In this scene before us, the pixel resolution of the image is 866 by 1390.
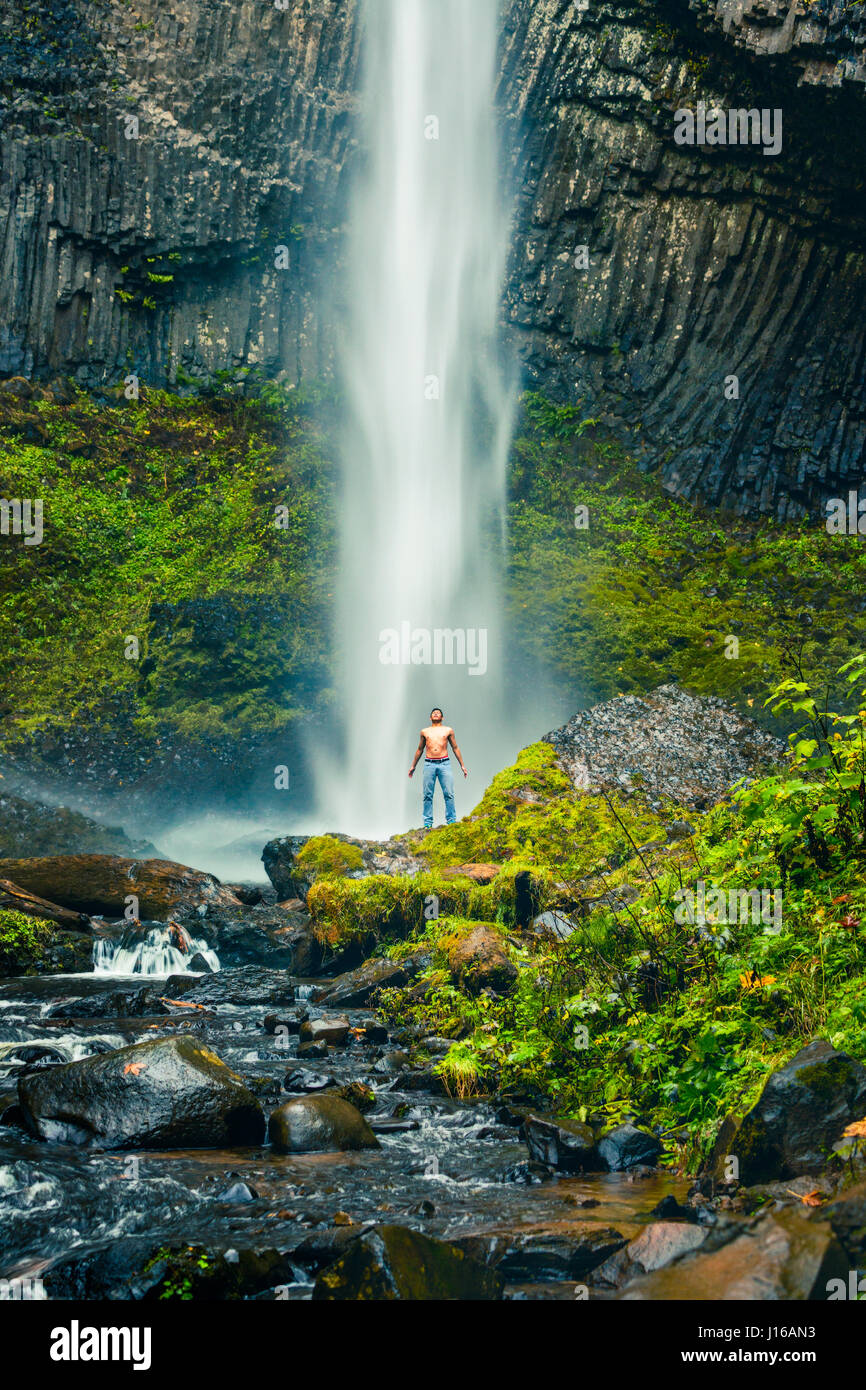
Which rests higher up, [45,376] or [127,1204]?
[45,376]

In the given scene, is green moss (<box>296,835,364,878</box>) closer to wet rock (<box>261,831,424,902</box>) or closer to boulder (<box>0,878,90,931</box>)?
wet rock (<box>261,831,424,902</box>)

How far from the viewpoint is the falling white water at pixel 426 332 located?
21.0 metres

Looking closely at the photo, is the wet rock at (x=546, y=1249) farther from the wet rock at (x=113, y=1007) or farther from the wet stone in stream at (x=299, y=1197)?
the wet rock at (x=113, y=1007)

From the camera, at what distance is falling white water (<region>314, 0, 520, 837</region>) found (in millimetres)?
20953

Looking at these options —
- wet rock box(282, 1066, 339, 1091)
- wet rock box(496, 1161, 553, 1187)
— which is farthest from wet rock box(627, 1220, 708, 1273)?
wet rock box(282, 1066, 339, 1091)

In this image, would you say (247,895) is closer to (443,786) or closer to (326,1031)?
(443,786)

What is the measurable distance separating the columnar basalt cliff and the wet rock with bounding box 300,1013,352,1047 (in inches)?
786

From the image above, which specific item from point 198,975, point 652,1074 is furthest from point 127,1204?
point 198,975

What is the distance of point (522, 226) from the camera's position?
25281 mm

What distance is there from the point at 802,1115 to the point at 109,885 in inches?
347

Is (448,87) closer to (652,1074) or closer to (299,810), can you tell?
(299,810)
